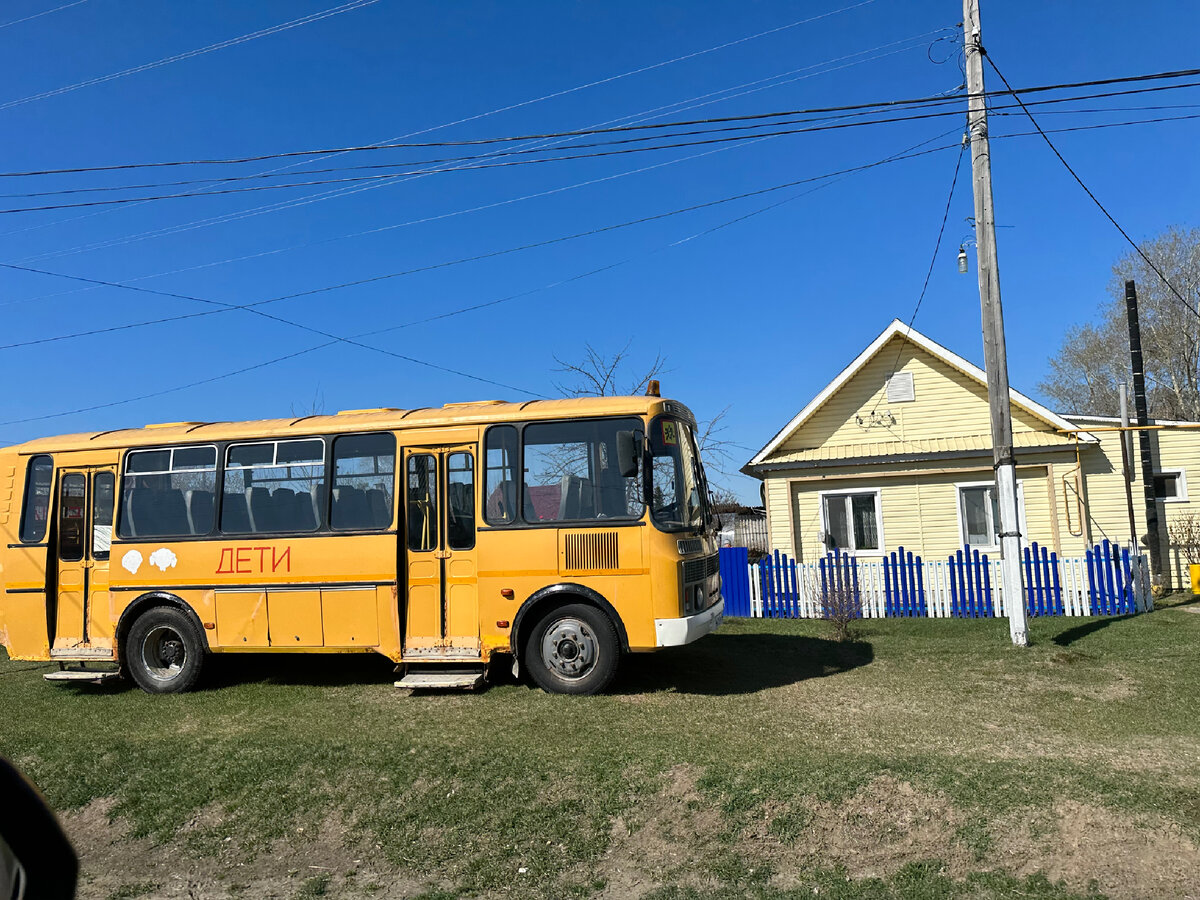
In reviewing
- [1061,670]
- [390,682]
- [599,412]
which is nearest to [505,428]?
[599,412]

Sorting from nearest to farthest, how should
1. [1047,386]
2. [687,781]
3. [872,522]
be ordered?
[687,781]
[872,522]
[1047,386]

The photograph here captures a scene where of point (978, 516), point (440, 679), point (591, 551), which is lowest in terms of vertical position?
point (440, 679)

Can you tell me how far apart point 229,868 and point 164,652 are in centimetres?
530

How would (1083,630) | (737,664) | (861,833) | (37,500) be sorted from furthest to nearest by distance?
(1083,630), (37,500), (737,664), (861,833)

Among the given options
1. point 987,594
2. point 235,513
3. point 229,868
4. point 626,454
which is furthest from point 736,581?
point 229,868

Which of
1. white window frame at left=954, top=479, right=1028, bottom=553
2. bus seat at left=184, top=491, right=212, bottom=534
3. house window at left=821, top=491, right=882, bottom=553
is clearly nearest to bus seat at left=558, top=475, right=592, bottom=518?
bus seat at left=184, top=491, right=212, bottom=534

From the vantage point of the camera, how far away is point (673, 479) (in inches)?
349

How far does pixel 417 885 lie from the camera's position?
17.0 feet

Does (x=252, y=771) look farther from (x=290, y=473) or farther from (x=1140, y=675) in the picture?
(x=1140, y=675)

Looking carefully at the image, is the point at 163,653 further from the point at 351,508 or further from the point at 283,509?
the point at 351,508

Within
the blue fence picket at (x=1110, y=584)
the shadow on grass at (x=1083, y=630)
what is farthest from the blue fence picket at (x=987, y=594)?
the shadow on grass at (x=1083, y=630)

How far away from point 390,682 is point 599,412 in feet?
13.3

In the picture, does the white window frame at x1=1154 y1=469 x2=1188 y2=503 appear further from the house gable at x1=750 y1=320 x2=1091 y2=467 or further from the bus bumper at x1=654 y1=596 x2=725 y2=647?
the bus bumper at x1=654 y1=596 x2=725 y2=647

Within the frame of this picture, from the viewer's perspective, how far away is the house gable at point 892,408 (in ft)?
60.1
